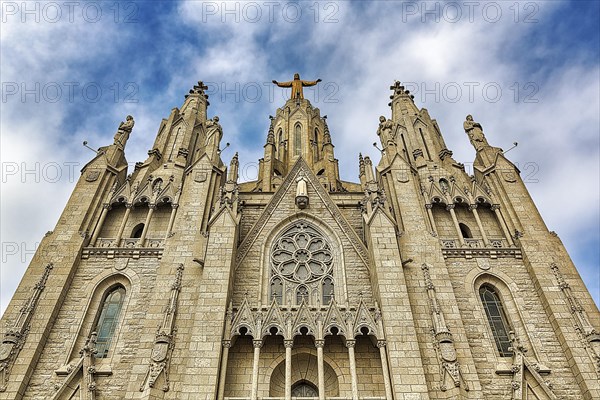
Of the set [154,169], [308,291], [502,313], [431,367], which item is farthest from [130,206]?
[502,313]

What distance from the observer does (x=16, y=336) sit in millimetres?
15461

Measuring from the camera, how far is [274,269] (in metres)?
18.9

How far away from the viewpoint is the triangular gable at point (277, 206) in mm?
19391

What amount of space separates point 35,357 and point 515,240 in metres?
19.0

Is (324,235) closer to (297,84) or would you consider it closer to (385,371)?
(385,371)

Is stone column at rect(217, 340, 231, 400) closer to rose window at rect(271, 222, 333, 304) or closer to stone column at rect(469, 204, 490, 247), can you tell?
rose window at rect(271, 222, 333, 304)

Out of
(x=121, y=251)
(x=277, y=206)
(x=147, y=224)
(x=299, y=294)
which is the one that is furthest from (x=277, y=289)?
(x=147, y=224)

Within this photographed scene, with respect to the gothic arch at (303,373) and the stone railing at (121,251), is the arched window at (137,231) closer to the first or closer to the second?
the stone railing at (121,251)

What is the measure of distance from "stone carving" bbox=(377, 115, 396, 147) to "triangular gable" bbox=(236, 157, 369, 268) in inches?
241

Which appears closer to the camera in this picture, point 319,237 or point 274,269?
point 274,269

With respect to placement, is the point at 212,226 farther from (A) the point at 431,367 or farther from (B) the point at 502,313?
(B) the point at 502,313

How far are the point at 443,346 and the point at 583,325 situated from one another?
542 cm

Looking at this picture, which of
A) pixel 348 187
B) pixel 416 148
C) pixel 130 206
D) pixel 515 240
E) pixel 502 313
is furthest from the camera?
pixel 348 187

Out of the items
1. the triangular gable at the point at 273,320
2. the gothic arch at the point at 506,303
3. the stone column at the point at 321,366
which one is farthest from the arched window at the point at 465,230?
the triangular gable at the point at 273,320
